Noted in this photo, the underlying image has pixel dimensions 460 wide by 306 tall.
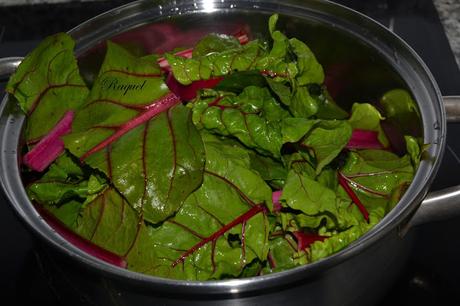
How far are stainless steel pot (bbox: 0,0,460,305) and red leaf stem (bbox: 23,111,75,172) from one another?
27mm

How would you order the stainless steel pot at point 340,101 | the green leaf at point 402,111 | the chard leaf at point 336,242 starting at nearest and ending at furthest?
1. the stainless steel pot at point 340,101
2. the chard leaf at point 336,242
3. the green leaf at point 402,111

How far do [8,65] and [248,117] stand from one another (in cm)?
31

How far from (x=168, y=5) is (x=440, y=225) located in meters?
0.47

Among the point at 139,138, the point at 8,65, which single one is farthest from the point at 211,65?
the point at 8,65

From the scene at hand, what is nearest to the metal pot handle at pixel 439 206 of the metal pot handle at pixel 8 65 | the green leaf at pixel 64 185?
the green leaf at pixel 64 185

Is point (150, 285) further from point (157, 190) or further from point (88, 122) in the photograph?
point (88, 122)

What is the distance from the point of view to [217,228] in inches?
29.8

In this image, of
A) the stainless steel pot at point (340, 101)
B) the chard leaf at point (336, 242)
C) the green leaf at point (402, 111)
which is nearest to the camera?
the stainless steel pot at point (340, 101)

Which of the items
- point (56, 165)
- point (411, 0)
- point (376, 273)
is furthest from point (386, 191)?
point (411, 0)

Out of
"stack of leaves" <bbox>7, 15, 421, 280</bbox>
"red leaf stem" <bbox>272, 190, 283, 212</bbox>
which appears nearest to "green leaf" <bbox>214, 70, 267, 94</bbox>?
"stack of leaves" <bbox>7, 15, 421, 280</bbox>

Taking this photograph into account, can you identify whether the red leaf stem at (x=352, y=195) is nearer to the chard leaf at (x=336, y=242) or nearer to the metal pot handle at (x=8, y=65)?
the chard leaf at (x=336, y=242)

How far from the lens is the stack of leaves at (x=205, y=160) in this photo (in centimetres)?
74

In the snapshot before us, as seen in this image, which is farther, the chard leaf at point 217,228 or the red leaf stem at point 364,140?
the red leaf stem at point 364,140

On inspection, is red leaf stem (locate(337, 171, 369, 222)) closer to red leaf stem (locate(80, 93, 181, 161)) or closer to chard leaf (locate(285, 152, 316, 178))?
chard leaf (locate(285, 152, 316, 178))
